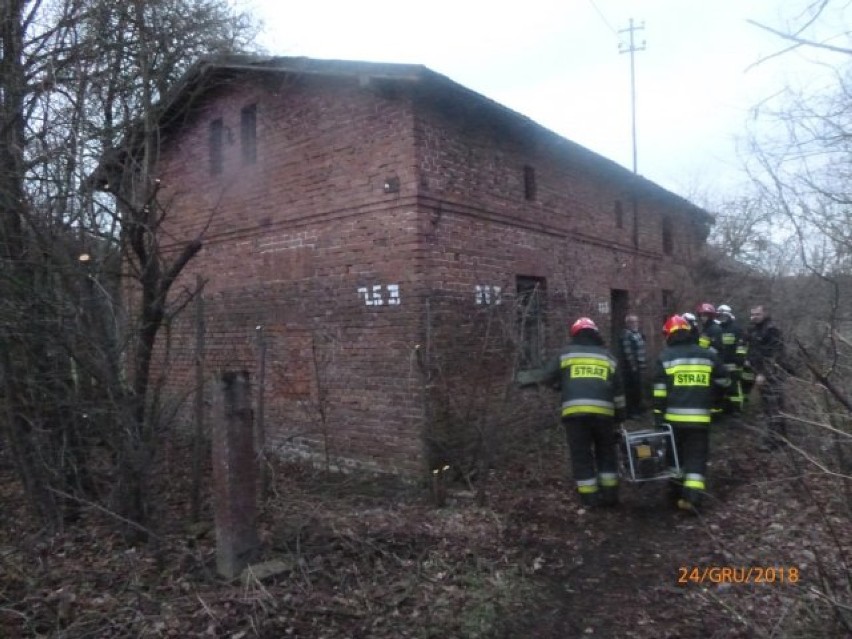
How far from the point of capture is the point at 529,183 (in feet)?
31.6

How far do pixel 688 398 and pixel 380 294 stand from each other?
362 centimetres

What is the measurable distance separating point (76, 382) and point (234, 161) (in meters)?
5.29

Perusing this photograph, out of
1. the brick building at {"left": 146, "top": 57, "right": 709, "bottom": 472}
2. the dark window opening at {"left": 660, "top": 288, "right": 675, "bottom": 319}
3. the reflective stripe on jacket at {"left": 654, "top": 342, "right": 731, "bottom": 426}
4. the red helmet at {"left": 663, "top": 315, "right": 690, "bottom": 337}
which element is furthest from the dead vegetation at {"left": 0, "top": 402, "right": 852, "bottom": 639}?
the dark window opening at {"left": 660, "top": 288, "right": 675, "bottom": 319}

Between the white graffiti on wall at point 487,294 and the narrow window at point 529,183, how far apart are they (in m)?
2.01

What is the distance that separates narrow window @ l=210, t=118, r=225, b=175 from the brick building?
32 mm

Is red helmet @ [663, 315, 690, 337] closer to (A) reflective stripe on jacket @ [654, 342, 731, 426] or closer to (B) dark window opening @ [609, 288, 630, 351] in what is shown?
(A) reflective stripe on jacket @ [654, 342, 731, 426]

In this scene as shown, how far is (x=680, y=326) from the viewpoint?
629 cm

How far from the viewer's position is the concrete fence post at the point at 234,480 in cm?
444

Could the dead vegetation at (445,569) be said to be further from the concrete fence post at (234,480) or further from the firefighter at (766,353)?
the firefighter at (766,353)

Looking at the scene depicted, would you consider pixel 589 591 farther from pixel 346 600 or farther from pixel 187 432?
pixel 187 432

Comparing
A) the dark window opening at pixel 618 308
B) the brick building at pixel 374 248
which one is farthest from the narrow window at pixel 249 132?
the dark window opening at pixel 618 308

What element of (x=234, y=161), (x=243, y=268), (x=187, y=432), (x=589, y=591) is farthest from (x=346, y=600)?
(x=234, y=161)
